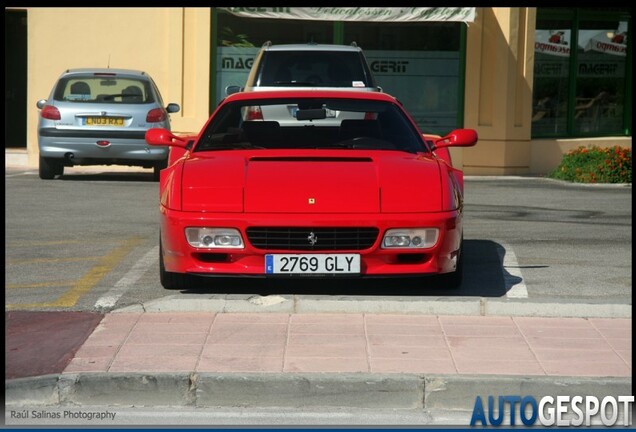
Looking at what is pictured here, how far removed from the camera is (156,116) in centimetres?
→ 1711

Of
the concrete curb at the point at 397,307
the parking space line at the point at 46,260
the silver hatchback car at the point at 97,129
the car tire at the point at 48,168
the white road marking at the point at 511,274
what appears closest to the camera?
the concrete curb at the point at 397,307

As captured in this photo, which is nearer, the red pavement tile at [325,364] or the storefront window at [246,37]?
the red pavement tile at [325,364]

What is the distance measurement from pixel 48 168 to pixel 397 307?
34.9ft

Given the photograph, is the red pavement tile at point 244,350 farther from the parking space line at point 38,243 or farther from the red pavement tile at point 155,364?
the parking space line at point 38,243

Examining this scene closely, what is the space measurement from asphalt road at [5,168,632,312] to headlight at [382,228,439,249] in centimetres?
36

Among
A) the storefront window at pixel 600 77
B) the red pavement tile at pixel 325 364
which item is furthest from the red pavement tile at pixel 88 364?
the storefront window at pixel 600 77

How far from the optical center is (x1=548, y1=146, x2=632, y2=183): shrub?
1764 cm

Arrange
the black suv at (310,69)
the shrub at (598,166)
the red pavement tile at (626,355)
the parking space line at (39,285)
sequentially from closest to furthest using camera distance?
the red pavement tile at (626,355)
the parking space line at (39,285)
the black suv at (310,69)
the shrub at (598,166)

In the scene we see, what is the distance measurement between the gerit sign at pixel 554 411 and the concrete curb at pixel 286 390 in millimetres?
56

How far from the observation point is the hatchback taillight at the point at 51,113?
16802mm

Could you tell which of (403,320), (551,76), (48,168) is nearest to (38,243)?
(403,320)

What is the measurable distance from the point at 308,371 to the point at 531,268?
3746mm

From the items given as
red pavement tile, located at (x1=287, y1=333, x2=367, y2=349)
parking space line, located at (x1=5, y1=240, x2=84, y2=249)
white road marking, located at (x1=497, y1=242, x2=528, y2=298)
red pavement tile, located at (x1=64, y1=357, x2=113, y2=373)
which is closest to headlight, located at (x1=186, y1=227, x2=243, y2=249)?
red pavement tile, located at (x1=287, y1=333, x2=367, y2=349)

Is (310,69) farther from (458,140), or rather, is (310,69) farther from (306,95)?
(458,140)
